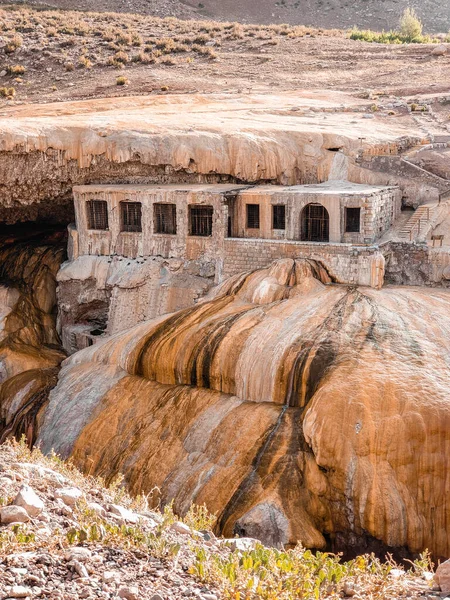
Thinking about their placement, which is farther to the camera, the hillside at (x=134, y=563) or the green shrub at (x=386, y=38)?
the green shrub at (x=386, y=38)

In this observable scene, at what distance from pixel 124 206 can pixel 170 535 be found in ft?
53.6

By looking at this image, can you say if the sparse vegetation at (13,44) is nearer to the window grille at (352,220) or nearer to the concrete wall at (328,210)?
the concrete wall at (328,210)

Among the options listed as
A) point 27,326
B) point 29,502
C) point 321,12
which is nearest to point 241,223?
point 27,326

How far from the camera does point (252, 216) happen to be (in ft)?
78.9

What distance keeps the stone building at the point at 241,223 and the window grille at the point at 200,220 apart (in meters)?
0.03

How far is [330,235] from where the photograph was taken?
23.0m

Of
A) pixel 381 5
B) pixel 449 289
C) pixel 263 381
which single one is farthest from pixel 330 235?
pixel 381 5

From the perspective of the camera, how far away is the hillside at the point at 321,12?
7106cm

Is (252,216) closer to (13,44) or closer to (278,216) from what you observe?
(278,216)

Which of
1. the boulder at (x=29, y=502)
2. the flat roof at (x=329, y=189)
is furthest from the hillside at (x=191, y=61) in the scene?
the boulder at (x=29, y=502)

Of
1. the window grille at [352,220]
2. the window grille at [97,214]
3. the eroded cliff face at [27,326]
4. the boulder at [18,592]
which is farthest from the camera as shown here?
the window grille at [97,214]

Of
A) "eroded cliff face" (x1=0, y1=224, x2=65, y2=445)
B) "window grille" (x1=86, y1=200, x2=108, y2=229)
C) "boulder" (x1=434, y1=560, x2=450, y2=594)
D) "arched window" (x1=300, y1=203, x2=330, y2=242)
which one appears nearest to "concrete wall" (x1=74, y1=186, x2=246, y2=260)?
"window grille" (x1=86, y1=200, x2=108, y2=229)

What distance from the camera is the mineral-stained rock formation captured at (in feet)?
52.6

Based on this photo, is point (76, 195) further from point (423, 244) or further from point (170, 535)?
point (170, 535)
